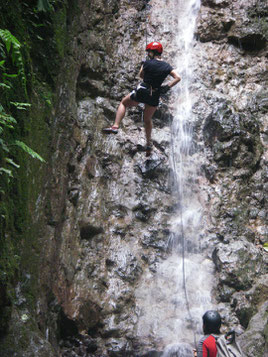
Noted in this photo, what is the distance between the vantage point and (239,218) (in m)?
7.57

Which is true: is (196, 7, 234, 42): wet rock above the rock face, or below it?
above

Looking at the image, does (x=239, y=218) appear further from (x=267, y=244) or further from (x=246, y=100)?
(x=246, y=100)

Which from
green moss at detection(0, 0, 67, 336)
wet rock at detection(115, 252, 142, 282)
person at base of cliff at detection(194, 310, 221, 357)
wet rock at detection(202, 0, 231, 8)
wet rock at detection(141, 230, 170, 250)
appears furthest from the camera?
wet rock at detection(202, 0, 231, 8)

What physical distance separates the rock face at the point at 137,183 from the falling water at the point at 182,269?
100 mm

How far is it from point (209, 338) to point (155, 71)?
4.50 meters

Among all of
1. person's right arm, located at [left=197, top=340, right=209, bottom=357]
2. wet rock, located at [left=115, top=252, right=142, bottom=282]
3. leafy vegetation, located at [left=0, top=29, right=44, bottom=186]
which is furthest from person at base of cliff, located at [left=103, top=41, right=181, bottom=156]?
person's right arm, located at [left=197, top=340, right=209, bottom=357]

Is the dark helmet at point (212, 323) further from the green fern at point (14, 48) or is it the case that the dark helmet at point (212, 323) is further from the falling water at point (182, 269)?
the green fern at point (14, 48)

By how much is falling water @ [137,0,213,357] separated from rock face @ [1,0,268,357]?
10 cm

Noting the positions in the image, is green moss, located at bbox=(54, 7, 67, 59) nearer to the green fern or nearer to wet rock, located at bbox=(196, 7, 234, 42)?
the green fern

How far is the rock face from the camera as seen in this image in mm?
5477

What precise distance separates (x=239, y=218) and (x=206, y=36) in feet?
18.9

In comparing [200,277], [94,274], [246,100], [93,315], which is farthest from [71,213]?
Result: [246,100]

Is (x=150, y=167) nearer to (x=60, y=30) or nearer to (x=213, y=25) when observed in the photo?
(x=60, y=30)

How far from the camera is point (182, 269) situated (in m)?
6.67
